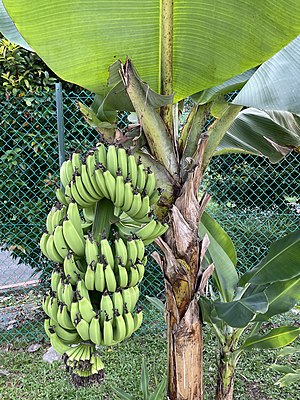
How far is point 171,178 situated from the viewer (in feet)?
3.96

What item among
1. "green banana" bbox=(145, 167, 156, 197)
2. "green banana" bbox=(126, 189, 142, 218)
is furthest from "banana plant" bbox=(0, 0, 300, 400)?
Answer: "green banana" bbox=(126, 189, 142, 218)

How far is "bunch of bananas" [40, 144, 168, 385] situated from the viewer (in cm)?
85

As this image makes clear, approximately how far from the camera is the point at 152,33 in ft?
3.28

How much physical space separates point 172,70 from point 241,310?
0.76 metres

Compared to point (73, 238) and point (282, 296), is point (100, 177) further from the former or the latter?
point (282, 296)

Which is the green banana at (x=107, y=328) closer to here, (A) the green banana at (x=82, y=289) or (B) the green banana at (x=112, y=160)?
(A) the green banana at (x=82, y=289)

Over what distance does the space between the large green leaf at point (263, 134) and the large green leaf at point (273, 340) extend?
0.71 metres

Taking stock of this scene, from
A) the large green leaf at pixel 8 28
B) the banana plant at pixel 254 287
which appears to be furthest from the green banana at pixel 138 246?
the large green leaf at pixel 8 28

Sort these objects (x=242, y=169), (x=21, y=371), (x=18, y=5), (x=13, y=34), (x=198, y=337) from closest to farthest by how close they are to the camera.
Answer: (x=18, y=5) < (x=198, y=337) < (x=13, y=34) < (x=21, y=371) < (x=242, y=169)

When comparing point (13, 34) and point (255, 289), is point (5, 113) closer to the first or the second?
point (13, 34)

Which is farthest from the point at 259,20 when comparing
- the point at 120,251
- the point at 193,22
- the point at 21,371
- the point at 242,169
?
the point at 242,169

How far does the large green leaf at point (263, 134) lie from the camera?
1.58 metres

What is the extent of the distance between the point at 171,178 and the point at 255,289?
68 centimetres

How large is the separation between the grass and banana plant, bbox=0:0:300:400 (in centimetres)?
94
